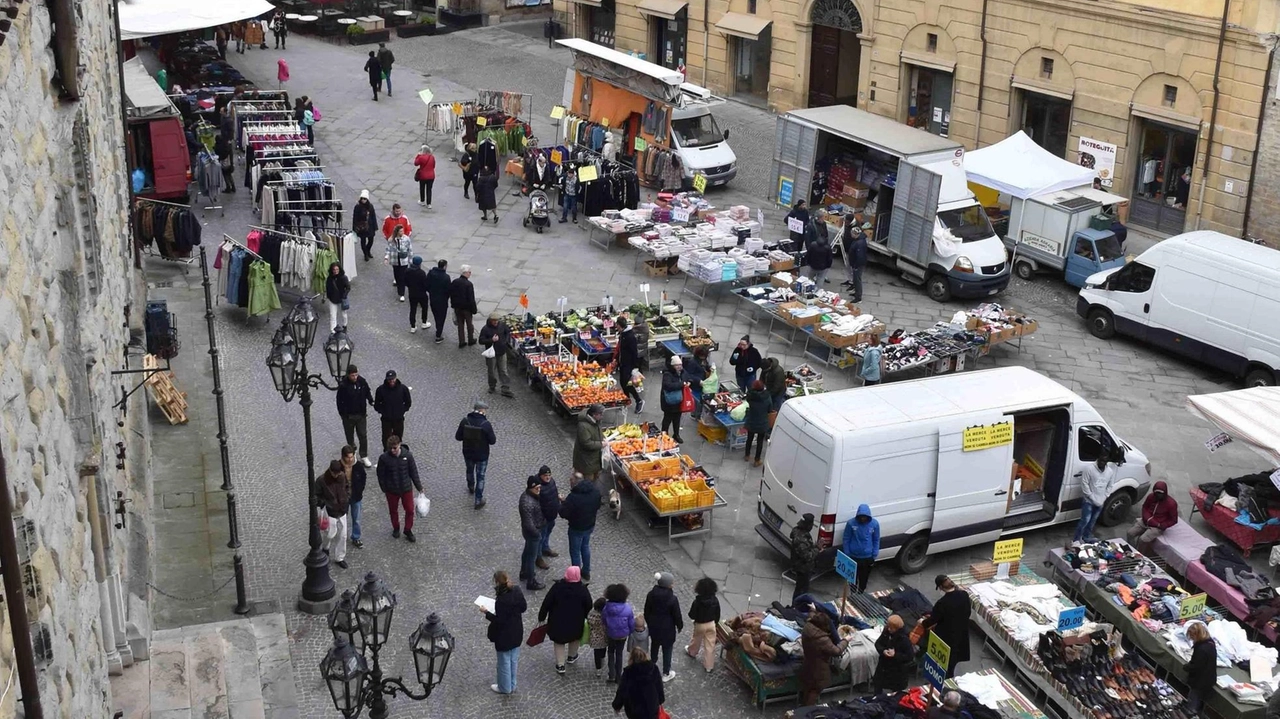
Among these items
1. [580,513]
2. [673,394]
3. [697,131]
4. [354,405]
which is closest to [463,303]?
[354,405]

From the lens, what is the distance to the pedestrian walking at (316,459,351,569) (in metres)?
14.4

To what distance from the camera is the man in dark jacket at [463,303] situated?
20.1m

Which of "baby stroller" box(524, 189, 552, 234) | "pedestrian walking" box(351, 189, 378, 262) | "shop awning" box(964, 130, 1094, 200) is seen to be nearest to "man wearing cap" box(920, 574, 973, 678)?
"shop awning" box(964, 130, 1094, 200)

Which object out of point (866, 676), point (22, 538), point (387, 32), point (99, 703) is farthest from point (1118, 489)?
point (387, 32)

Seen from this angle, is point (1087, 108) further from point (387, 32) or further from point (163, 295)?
point (387, 32)

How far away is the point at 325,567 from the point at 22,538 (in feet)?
25.3

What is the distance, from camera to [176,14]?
29297mm

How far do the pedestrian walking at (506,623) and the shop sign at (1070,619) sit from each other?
17.3 ft

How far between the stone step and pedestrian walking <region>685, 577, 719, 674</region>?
12.4 feet

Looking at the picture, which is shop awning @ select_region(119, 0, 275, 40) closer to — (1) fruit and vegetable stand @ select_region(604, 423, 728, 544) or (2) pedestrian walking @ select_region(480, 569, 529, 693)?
(1) fruit and vegetable stand @ select_region(604, 423, 728, 544)

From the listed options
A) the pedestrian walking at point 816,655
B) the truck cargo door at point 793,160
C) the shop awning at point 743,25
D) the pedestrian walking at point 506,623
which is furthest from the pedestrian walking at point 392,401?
the shop awning at point 743,25

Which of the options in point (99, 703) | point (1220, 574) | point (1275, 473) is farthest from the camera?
point (1275, 473)

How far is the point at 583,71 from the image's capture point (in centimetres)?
3072

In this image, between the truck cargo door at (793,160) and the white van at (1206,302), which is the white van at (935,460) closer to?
the white van at (1206,302)
